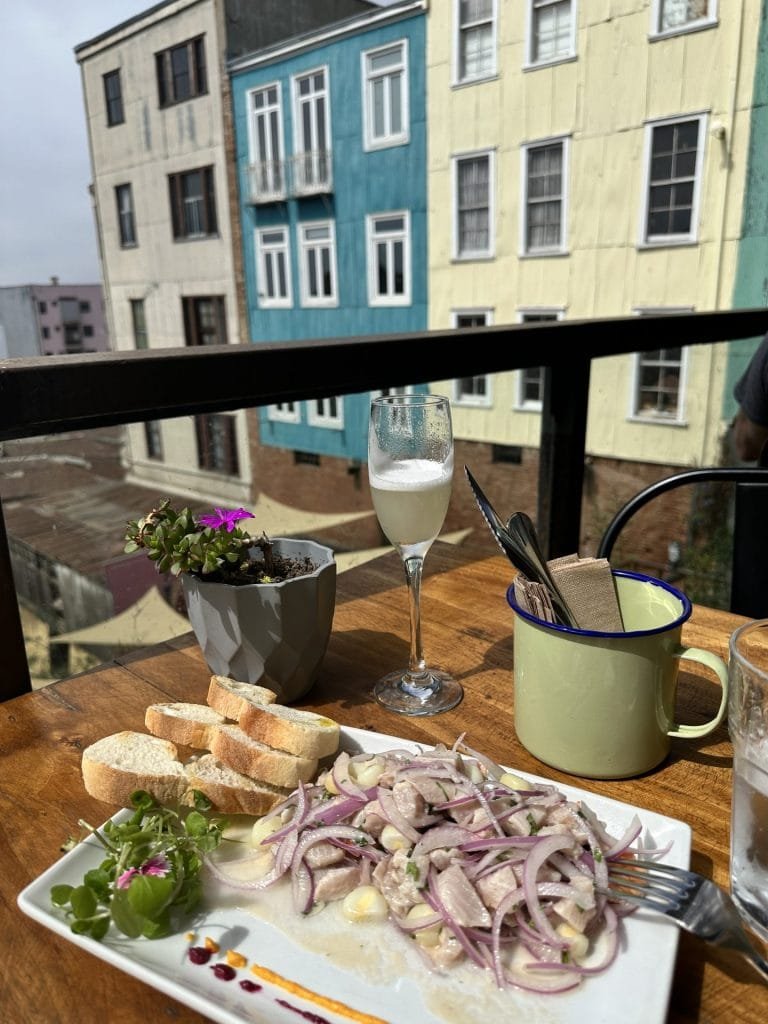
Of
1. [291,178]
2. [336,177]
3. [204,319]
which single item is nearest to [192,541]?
[336,177]

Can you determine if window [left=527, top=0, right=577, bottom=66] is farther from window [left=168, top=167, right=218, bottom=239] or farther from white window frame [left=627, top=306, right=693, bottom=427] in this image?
white window frame [left=627, top=306, right=693, bottom=427]

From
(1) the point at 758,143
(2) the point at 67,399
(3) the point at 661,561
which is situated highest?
(1) the point at 758,143

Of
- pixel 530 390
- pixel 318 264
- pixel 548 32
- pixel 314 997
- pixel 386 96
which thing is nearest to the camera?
pixel 314 997

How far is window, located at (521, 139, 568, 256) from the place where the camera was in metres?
9.24

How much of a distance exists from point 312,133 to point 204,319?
4.09 metres

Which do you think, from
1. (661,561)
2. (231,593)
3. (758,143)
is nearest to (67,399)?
(231,593)

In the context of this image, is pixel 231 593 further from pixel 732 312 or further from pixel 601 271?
pixel 601 271

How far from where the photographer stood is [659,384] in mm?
2402

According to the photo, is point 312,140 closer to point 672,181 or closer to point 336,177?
point 336,177

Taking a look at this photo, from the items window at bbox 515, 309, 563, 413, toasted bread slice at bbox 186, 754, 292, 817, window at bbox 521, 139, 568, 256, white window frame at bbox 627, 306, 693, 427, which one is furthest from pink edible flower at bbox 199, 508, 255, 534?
window at bbox 521, 139, 568, 256

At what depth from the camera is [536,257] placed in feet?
30.7

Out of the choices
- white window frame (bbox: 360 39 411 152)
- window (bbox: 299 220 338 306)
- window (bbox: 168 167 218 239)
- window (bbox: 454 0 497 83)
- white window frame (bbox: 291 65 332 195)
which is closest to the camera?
window (bbox: 454 0 497 83)

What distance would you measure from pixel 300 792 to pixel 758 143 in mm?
8881

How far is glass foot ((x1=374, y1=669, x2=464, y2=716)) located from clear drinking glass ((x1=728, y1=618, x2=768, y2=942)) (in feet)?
0.96
